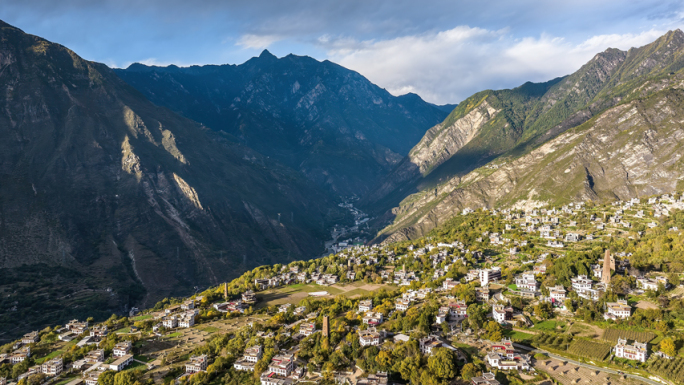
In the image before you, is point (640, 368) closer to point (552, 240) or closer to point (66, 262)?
point (552, 240)

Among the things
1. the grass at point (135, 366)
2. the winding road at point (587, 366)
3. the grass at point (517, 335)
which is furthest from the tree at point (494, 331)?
the grass at point (135, 366)

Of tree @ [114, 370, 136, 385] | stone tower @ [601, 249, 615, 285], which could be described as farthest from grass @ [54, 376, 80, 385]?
stone tower @ [601, 249, 615, 285]

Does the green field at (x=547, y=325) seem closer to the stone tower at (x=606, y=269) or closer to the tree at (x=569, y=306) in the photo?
the tree at (x=569, y=306)

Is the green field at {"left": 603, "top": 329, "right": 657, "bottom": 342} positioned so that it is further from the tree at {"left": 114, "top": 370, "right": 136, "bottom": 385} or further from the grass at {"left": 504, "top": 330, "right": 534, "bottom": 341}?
the tree at {"left": 114, "top": 370, "right": 136, "bottom": 385}

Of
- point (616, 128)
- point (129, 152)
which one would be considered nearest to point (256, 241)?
point (129, 152)

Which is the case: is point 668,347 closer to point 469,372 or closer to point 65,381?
point 469,372

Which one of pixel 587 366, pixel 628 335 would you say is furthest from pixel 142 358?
pixel 628 335
